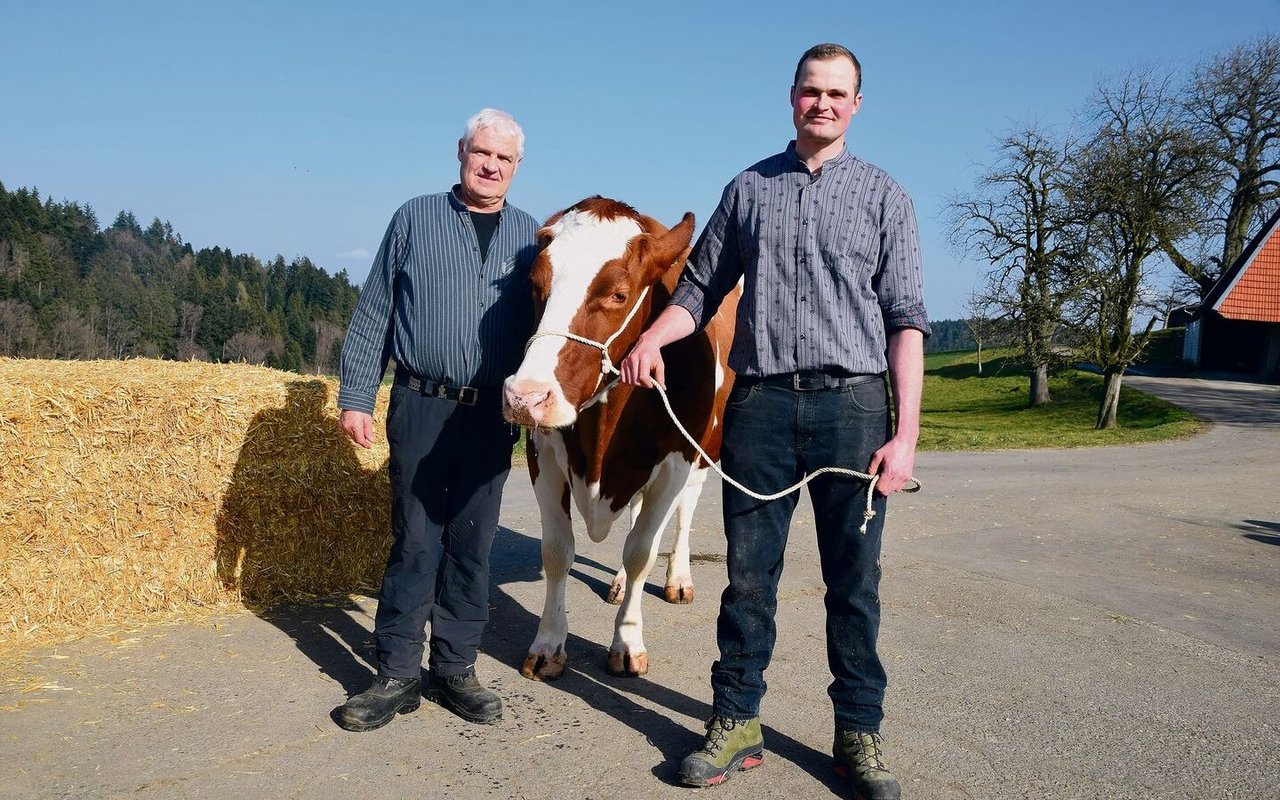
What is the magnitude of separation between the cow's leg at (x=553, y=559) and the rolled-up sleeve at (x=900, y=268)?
202 centimetres

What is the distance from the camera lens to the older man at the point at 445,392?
158 inches

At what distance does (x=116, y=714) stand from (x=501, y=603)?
2.42 m

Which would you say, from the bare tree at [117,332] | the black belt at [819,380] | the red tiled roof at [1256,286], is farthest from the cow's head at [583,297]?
the bare tree at [117,332]

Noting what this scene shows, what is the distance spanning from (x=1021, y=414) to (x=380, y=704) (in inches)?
1104

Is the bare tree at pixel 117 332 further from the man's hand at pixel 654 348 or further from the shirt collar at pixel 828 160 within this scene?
the shirt collar at pixel 828 160

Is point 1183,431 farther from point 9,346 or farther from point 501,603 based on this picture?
point 9,346

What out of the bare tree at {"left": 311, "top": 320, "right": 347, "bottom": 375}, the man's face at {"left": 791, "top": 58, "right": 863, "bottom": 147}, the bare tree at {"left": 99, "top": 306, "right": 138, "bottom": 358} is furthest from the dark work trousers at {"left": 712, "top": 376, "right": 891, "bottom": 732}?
the bare tree at {"left": 311, "top": 320, "right": 347, "bottom": 375}

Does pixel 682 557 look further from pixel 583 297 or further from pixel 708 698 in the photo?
pixel 583 297

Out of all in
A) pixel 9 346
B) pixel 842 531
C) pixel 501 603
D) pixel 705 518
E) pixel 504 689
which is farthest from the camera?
A: pixel 9 346

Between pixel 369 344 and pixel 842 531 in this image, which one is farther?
pixel 369 344

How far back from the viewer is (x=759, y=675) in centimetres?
360

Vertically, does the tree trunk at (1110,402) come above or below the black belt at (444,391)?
below

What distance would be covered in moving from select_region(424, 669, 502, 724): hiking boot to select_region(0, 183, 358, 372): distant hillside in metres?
33.7

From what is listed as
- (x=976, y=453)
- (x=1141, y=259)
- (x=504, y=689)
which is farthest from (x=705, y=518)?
(x=1141, y=259)
